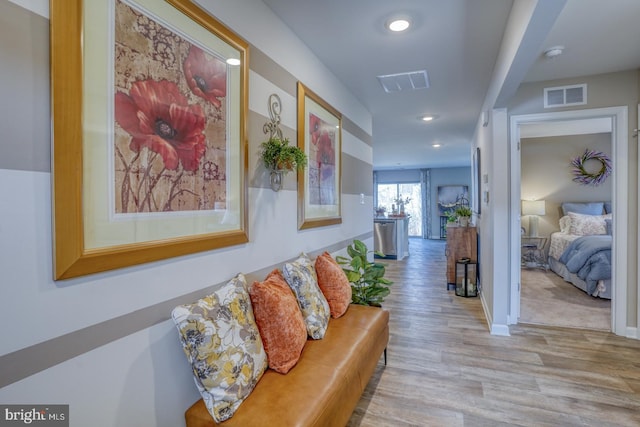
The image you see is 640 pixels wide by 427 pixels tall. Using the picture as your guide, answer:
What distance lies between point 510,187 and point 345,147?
5.46ft

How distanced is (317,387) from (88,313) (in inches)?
36.7

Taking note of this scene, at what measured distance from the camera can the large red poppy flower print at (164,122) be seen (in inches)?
46.1

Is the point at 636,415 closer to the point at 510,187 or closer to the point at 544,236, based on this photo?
the point at 510,187

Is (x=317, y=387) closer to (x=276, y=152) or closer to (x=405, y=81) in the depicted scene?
(x=276, y=152)

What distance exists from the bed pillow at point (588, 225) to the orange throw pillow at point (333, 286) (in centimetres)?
520

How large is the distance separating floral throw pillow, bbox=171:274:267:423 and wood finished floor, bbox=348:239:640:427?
3.12 ft

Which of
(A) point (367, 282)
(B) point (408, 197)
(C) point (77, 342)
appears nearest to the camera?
(C) point (77, 342)

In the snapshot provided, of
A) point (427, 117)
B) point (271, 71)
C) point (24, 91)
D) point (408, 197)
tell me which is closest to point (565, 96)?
point (427, 117)

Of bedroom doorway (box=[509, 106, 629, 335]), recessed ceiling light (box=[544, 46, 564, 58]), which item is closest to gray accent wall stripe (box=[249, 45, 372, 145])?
recessed ceiling light (box=[544, 46, 564, 58])

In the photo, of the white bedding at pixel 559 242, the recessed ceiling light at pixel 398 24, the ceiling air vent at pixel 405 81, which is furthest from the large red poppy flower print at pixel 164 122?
the white bedding at pixel 559 242

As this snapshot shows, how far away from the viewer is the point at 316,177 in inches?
104

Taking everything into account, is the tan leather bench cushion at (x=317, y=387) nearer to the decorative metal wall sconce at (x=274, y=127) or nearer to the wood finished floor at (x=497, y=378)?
the wood finished floor at (x=497, y=378)

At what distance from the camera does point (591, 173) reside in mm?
5934

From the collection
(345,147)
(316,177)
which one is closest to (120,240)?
(316,177)
